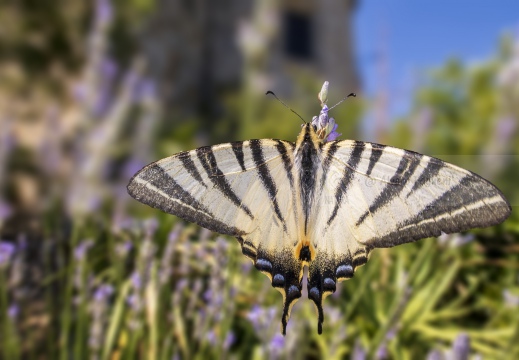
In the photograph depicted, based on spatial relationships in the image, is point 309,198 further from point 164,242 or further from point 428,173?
point 164,242

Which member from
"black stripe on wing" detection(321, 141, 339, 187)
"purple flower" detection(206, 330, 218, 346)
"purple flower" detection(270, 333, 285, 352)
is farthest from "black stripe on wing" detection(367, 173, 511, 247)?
Answer: "purple flower" detection(206, 330, 218, 346)

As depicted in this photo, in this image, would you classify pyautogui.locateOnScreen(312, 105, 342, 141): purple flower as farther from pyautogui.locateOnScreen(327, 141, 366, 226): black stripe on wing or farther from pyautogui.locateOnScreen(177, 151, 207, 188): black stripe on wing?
pyautogui.locateOnScreen(177, 151, 207, 188): black stripe on wing

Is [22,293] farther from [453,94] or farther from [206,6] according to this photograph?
[206,6]

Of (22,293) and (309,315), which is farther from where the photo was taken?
(309,315)

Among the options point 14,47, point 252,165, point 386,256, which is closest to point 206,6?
point 14,47

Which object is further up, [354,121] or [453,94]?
[453,94]

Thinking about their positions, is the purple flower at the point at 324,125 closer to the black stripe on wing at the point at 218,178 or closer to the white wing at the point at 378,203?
the white wing at the point at 378,203

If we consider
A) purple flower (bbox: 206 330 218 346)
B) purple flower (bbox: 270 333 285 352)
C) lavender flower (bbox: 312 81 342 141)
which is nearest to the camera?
lavender flower (bbox: 312 81 342 141)
